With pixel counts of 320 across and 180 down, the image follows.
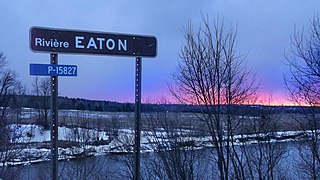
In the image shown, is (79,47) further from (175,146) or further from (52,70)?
(175,146)

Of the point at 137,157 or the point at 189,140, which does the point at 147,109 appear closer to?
the point at 189,140

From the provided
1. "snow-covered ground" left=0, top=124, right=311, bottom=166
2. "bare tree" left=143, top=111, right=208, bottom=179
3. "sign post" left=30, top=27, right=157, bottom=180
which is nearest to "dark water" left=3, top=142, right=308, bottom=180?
"bare tree" left=143, top=111, right=208, bottom=179

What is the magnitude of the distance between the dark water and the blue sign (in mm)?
6301

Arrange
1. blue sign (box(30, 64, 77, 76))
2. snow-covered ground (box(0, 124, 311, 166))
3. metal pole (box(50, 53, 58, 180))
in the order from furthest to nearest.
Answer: snow-covered ground (box(0, 124, 311, 166)), metal pole (box(50, 53, 58, 180)), blue sign (box(30, 64, 77, 76))

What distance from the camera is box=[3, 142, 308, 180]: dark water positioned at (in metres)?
10.7

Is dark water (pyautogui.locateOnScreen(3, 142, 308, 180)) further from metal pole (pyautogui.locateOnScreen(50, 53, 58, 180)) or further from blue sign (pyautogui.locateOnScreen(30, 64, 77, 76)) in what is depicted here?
blue sign (pyautogui.locateOnScreen(30, 64, 77, 76))

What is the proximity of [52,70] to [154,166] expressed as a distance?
832 centimetres

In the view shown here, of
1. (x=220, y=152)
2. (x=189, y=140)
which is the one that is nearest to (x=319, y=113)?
(x=220, y=152)

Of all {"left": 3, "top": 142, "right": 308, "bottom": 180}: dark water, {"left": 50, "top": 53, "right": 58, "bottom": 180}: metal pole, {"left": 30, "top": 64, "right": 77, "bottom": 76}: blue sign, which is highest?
{"left": 30, "top": 64, "right": 77, "bottom": 76}: blue sign

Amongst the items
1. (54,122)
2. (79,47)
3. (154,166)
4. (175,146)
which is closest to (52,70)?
(79,47)

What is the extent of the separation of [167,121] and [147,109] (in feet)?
1.93

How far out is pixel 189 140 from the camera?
10.9 metres

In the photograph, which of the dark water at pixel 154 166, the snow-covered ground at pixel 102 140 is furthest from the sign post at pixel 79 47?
the dark water at pixel 154 166

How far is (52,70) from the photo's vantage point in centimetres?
369
